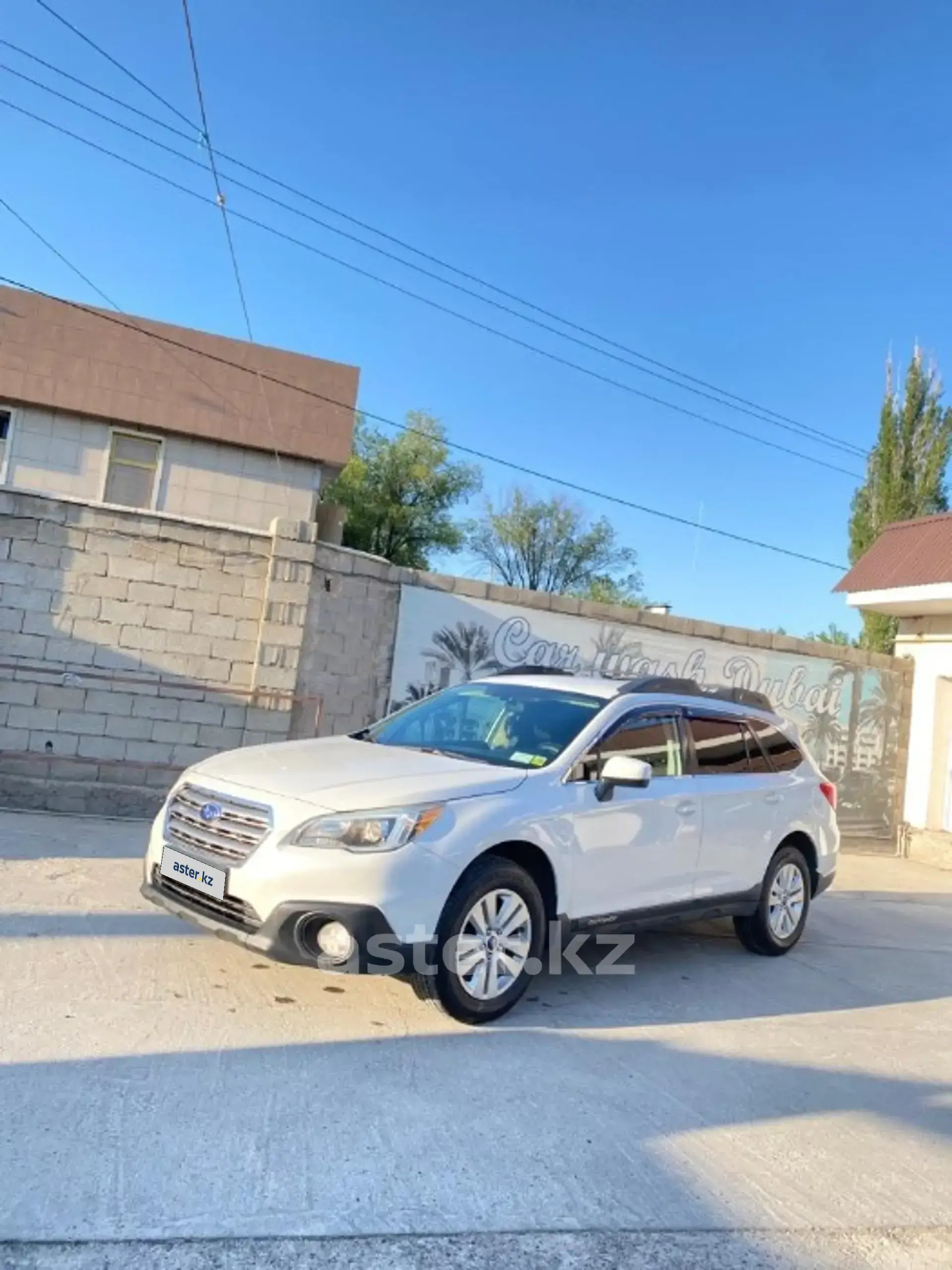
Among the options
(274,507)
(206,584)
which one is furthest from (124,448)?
(206,584)

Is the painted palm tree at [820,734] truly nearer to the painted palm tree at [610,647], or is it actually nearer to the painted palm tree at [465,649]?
the painted palm tree at [610,647]

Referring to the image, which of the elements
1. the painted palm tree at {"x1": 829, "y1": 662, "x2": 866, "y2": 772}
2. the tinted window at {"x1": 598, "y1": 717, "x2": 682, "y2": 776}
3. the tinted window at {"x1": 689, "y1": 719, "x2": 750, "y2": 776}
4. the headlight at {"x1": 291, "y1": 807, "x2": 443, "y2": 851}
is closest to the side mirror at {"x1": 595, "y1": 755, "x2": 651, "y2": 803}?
the tinted window at {"x1": 598, "y1": 717, "x2": 682, "y2": 776}

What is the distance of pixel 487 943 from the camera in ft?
14.9

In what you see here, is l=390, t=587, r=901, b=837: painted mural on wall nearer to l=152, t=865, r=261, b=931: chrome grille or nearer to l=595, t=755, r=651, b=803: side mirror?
l=595, t=755, r=651, b=803: side mirror

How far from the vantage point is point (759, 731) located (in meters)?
6.70

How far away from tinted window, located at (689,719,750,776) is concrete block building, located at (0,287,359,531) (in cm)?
1152

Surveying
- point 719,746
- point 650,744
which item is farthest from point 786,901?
point 650,744

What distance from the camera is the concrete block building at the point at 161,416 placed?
15.7 meters

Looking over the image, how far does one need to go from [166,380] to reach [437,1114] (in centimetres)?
1471

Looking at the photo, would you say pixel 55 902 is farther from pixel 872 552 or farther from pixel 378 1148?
pixel 872 552

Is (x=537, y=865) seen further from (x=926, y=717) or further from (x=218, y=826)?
(x=926, y=717)

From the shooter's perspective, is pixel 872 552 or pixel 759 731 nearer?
pixel 759 731

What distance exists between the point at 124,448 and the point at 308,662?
28.7ft

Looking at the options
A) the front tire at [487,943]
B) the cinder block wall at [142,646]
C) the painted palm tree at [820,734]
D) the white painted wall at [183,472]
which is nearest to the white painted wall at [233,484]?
the white painted wall at [183,472]
